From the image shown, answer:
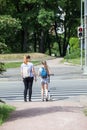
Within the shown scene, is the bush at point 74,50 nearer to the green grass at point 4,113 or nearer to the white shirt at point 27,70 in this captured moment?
the white shirt at point 27,70

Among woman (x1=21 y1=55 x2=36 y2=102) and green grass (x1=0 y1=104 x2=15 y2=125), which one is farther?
woman (x1=21 y1=55 x2=36 y2=102)

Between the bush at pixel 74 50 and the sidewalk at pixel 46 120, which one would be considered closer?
the sidewalk at pixel 46 120

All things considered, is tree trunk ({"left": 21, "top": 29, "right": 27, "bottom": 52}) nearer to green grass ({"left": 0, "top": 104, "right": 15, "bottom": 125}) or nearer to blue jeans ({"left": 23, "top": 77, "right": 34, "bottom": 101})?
blue jeans ({"left": 23, "top": 77, "right": 34, "bottom": 101})

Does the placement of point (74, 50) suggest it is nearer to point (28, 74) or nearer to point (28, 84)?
point (28, 84)

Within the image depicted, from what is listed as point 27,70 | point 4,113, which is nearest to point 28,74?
point 27,70

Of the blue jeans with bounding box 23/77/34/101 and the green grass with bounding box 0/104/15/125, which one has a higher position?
the green grass with bounding box 0/104/15/125

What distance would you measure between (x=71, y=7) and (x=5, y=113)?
7057 centimetres

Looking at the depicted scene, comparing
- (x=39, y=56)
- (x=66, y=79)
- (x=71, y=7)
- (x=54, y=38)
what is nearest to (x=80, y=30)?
(x=66, y=79)

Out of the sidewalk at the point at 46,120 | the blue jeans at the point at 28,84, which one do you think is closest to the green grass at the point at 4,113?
the sidewalk at the point at 46,120

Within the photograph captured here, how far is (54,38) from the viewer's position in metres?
93.9

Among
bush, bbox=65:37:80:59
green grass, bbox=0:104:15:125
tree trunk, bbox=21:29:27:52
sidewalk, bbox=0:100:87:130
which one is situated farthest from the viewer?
tree trunk, bbox=21:29:27:52

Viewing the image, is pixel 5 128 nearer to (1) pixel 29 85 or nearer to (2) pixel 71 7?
(1) pixel 29 85

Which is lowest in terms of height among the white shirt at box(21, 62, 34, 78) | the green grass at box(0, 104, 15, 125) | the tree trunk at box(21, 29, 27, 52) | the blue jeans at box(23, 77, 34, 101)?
the tree trunk at box(21, 29, 27, 52)

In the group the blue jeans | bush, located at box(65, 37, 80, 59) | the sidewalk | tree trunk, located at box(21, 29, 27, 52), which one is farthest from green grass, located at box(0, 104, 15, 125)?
tree trunk, located at box(21, 29, 27, 52)
